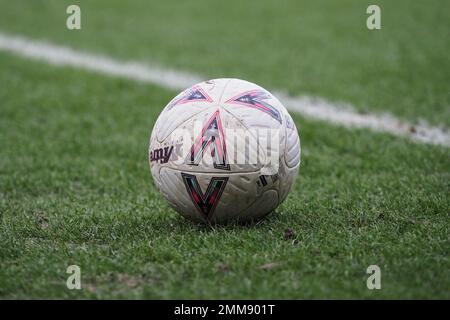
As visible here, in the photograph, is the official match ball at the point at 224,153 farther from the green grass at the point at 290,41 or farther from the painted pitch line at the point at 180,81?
the green grass at the point at 290,41

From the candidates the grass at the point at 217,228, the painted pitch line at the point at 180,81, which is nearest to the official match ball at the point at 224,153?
the grass at the point at 217,228

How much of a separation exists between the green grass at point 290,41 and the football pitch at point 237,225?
4cm

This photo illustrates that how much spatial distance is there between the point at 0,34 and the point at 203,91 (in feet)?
31.5

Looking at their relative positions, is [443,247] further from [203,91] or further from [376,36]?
[376,36]

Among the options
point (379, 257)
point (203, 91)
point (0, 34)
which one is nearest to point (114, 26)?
point (0, 34)

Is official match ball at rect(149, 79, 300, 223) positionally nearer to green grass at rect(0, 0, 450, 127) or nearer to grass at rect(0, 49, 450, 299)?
grass at rect(0, 49, 450, 299)

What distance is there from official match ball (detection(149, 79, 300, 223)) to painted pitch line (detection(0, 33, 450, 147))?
9.06 feet

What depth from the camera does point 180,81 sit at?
30.7 feet

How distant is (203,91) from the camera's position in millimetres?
4297

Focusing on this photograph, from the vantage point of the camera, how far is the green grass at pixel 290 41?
8562 millimetres

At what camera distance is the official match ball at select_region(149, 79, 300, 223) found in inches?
159

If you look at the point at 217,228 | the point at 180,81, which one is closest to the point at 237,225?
the point at 217,228

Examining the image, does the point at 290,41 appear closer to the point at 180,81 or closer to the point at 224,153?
the point at 180,81

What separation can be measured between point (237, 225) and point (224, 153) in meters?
0.52
